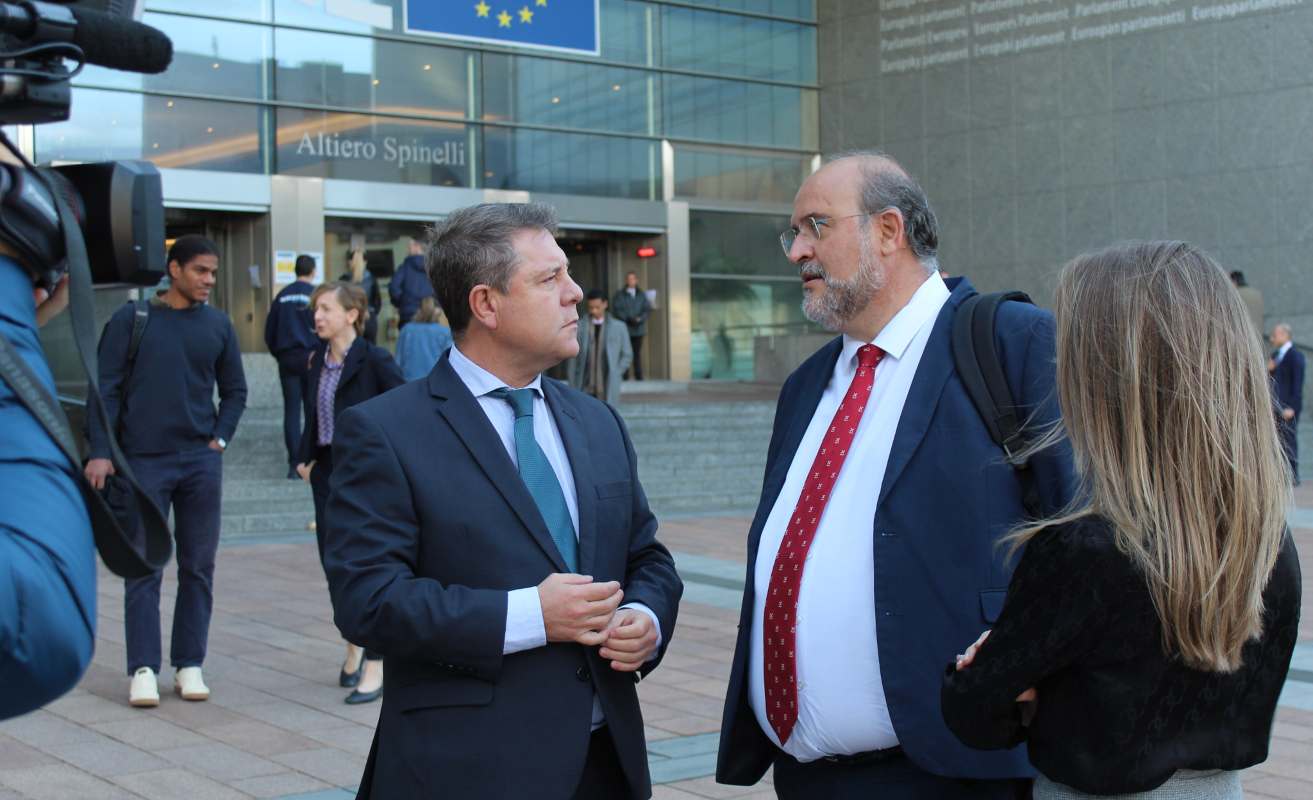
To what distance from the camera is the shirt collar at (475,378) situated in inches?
116

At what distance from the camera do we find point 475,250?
2.96 meters

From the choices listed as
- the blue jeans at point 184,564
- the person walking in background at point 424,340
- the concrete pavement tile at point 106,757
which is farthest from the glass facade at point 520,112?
the concrete pavement tile at point 106,757

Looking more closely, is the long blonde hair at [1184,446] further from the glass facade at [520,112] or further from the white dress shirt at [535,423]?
the glass facade at [520,112]

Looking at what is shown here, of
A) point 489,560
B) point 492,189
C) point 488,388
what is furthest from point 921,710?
point 492,189

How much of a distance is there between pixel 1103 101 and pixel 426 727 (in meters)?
23.8

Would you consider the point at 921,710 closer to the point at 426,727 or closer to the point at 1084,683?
the point at 1084,683

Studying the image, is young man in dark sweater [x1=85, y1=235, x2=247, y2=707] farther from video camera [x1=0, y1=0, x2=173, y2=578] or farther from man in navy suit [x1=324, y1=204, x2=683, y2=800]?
video camera [x1=0, y1=0, x2=173, y2=578]

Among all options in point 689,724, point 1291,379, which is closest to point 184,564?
point 689,724

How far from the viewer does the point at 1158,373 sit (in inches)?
81.5

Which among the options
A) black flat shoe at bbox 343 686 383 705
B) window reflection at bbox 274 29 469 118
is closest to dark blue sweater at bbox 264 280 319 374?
black flat shoe at bbox 343 686 383 705

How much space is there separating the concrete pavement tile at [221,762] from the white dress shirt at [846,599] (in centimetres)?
288

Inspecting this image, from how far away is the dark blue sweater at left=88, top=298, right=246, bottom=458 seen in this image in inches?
252

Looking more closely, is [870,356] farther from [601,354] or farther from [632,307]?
[632,307]

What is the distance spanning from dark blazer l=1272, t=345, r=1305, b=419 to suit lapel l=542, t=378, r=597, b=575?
14.9m
